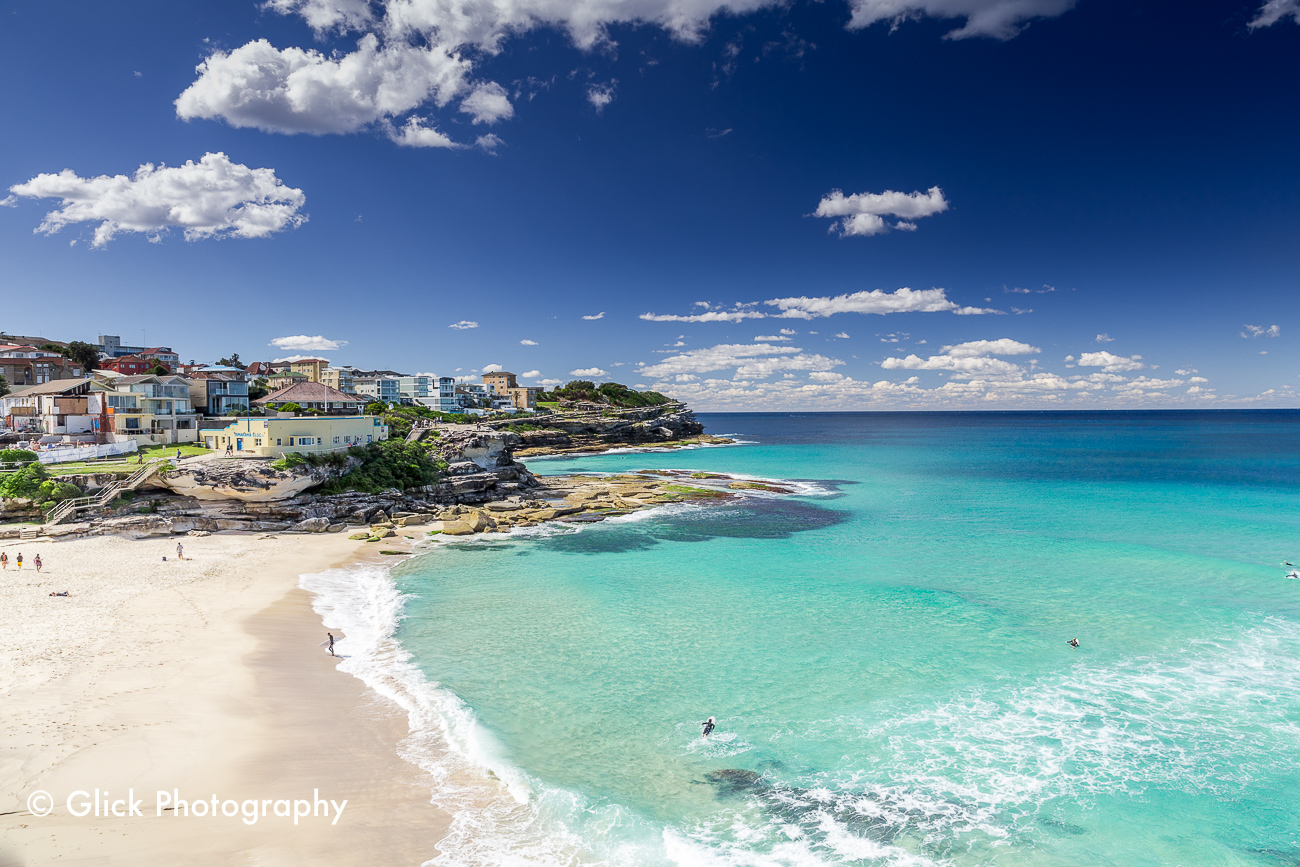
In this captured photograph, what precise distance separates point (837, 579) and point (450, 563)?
20.8 metres

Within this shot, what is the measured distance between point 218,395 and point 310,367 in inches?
2507

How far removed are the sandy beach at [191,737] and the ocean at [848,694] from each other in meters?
1.20

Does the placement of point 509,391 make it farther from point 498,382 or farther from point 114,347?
point 114,347

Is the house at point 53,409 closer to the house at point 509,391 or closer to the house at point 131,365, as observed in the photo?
the house at point 131,365

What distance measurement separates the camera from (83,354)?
7969cm

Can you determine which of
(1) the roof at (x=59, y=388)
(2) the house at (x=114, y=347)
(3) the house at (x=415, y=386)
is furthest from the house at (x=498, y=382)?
(1) the roof at (x=59, y=388)

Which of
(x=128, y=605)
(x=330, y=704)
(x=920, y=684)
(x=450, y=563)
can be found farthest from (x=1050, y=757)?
(x=128, y=605)

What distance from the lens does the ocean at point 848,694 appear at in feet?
38.0

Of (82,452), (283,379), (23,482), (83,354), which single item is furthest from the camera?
(283,379)

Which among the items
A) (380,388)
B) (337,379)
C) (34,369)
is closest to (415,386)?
(380,388)

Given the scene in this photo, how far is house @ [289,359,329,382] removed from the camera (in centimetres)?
11331

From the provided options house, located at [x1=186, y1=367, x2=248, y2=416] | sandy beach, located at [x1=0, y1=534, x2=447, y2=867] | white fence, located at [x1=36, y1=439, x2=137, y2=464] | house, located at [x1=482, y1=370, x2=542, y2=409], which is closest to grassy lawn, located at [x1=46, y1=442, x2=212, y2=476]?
white fence, located at [x1=36, y1=439, x2=137, y2=464]

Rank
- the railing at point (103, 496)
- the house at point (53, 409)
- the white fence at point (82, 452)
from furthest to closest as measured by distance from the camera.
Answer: the house at point (53, 409) < the white fence at point (82, 452) < the railing at point (103, 496)

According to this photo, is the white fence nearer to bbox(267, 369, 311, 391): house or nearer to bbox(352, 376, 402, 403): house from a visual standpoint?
bbox(267, 369, 311, 391): house
